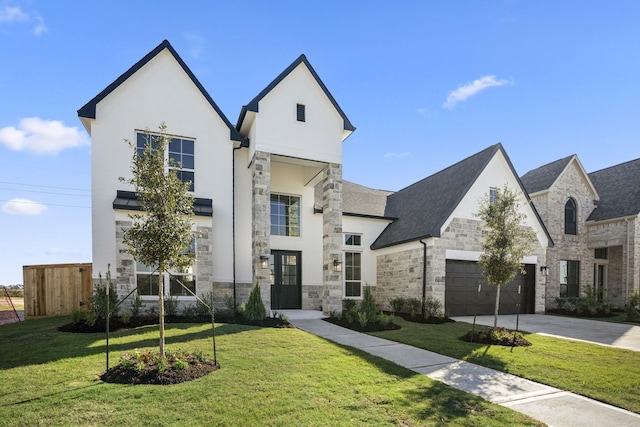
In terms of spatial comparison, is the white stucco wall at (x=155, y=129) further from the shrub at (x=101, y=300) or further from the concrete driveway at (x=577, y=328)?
the concrete driveway at (x=577, y=328)

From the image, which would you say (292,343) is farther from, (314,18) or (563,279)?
(563,279)

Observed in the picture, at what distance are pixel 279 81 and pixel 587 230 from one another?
19471 millimetres

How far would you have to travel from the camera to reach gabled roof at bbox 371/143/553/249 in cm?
1484

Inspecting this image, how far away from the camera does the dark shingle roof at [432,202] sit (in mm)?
14859

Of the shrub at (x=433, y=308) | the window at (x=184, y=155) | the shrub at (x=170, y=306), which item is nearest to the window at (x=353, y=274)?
the shrub at (x=433, y=308)

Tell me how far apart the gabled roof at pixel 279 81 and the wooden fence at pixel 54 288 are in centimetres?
815

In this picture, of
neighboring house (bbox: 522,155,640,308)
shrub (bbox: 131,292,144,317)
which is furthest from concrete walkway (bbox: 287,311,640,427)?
neighboring house (bbox: 522,155,640,308)

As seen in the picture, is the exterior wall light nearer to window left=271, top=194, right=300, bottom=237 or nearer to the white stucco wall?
the white stucco wall

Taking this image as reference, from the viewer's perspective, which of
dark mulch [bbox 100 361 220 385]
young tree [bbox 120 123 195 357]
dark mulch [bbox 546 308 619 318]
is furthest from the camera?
Answer: dark mulch [bbox 546 308 619 318]

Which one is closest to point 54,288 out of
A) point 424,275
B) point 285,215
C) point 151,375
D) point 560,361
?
point 285,215

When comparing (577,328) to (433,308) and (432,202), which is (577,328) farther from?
(432,202)

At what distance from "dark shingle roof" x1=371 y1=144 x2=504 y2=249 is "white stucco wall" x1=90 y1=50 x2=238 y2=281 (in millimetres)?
7648

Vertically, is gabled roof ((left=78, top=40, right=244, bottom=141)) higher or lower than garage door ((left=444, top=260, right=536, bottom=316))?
higher

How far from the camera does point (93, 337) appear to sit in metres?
8.42
